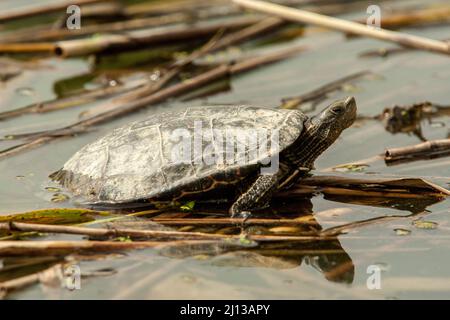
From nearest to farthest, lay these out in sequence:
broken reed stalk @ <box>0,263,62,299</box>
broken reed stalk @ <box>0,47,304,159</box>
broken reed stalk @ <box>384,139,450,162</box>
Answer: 1. broken reed stalk @ <box>0,263,62,299</box>
2. broken reed stalk @ <box>384,139,450,162</box>
3. broken reed stalk @ <box>0,47,304,159</box>

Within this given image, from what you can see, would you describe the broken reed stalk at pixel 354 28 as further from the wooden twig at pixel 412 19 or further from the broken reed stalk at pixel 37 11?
the wooden twig at pixel 412 19

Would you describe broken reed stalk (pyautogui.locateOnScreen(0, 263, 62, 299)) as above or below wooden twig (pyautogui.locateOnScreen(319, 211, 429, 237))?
below

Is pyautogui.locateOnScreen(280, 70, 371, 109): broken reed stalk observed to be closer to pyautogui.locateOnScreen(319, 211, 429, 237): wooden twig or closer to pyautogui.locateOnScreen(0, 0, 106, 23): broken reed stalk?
pyautogui.locateOnScreen(319, 211, 429, 237): wooden twig

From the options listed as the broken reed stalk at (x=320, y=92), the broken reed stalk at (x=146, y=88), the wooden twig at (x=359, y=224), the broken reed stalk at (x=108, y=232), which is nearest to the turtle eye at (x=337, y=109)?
the wooden twig at (x=359, y=224)

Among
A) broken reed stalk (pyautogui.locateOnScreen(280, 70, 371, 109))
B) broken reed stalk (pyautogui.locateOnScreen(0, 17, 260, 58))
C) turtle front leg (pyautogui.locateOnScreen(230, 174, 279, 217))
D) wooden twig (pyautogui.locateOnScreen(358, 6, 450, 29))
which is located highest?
wooden twig (pyautogui.locateOnScreen(358, 6, 450, 29))

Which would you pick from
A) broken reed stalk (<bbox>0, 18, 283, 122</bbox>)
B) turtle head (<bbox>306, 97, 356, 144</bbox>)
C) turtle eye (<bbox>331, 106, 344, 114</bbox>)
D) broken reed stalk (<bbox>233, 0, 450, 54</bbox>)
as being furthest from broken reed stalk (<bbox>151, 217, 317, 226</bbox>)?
broken reed stalk (<bbox>0, 18, 283, 122</bbox>)

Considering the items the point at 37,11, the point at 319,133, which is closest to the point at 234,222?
the point at 319,133
